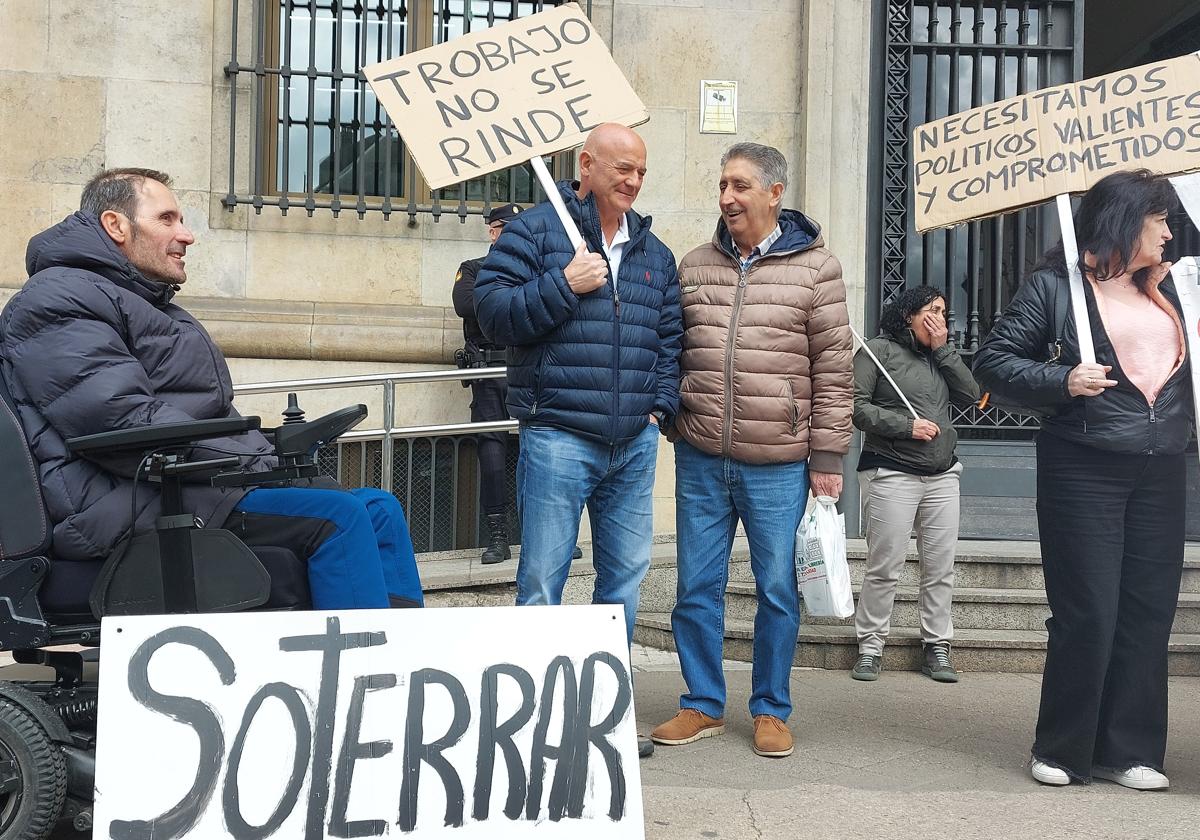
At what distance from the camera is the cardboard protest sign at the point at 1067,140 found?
14.8 ft

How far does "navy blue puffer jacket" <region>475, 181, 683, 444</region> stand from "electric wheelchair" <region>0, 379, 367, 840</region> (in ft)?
3.47

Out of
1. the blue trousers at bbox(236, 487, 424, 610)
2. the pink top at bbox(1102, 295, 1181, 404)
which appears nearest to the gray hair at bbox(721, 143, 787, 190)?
the pink top at bbox(1102, 295, 1181, 404)

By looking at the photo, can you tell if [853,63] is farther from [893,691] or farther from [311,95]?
[893,691]

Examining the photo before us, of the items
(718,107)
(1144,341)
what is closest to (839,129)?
(718,107)

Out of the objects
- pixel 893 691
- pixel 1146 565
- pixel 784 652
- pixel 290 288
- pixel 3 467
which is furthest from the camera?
pixel 290 288

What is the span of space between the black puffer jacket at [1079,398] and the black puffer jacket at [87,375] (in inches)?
96.5

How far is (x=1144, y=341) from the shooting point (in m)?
4.17

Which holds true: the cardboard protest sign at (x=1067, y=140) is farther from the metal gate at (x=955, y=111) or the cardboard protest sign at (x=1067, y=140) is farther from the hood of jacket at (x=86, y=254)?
the metal gate at (x=955, y=111)

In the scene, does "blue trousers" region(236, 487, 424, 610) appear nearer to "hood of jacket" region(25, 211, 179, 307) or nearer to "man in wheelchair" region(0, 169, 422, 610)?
"man in wheelchair" region(0, 169, 422, 610)

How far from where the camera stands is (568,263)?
167 inches

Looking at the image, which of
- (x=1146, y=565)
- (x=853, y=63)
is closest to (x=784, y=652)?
(x=1146, y=565)

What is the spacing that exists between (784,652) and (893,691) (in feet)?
4.49

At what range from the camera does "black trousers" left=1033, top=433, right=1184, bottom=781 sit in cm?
413

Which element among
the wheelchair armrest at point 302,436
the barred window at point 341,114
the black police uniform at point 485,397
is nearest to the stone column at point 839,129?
the barred window at point 341,114
